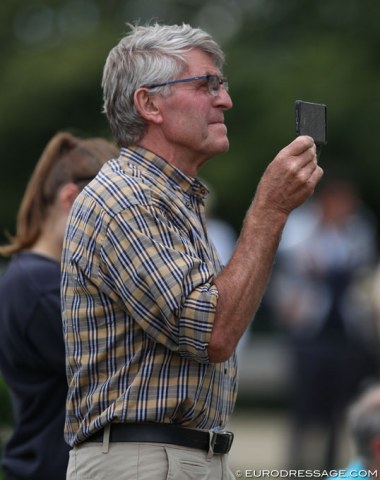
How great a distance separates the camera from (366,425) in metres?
5.35

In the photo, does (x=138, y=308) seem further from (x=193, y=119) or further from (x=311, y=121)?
(x=311, y=121)

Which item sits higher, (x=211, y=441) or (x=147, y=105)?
(x=147, y=105)

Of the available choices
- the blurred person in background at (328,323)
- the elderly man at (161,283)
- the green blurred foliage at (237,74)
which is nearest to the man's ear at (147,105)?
the elderly man at (161,283)

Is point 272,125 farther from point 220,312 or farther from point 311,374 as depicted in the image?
point 220,312

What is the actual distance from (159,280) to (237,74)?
15.2m

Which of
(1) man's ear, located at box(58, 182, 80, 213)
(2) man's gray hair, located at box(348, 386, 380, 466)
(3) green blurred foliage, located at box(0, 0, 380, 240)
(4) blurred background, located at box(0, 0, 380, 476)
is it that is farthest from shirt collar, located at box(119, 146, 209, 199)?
(3) green blurred foliage, located at box(0, 0, 380, 240)

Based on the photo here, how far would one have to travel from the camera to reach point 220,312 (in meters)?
3.83

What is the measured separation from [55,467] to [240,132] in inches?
575

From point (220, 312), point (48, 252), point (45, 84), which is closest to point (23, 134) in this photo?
point (45, 84)

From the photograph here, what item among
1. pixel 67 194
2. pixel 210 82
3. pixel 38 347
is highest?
pixel 210 82

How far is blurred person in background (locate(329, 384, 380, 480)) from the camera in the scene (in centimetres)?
499

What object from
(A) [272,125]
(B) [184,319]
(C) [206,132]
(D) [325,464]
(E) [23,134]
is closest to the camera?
(B) [184,319]

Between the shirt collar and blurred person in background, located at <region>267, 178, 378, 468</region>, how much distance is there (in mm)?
5905

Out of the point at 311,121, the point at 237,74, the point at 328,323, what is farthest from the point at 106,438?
the point at 237,74
